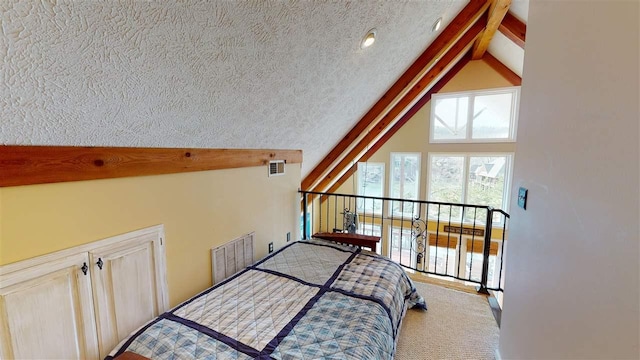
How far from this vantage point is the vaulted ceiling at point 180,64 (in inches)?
34.0

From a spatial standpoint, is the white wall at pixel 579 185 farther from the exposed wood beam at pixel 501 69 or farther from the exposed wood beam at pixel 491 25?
the exposed wood beam at pixel 501 69

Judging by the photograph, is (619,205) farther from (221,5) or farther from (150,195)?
(150,195)

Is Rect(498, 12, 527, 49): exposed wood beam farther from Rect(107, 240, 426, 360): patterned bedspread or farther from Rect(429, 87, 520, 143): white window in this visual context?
Rect(107, 240, 426, 360): patterned bedspread

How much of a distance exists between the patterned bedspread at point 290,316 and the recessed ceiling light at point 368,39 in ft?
5.73

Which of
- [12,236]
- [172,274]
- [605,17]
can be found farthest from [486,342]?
[12,236]

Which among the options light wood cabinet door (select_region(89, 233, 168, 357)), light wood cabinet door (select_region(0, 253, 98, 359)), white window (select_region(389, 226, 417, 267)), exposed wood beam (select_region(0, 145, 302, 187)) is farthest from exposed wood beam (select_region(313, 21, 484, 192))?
light wood cabinet door (select_region(0, 253, 98, 359))

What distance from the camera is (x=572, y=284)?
930 millimetres

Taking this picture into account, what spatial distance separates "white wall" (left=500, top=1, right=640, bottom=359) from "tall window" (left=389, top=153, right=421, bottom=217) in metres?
4.86

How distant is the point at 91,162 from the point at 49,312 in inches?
28.2

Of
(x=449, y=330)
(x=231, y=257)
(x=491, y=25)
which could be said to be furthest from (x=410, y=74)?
(x=231, y=257)

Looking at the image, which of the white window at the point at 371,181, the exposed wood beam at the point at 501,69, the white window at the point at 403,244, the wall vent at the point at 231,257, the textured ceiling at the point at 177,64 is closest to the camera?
the textured ceiling at the point at 177,64

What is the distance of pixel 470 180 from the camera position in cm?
566

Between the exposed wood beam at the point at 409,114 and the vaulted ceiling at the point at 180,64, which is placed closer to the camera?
the vaulted ceiling at the point at 180,64

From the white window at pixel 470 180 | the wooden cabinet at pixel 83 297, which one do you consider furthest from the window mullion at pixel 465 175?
the wooden cabinet at pixel 83 297
